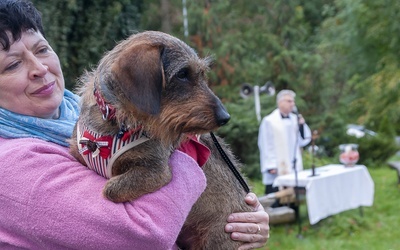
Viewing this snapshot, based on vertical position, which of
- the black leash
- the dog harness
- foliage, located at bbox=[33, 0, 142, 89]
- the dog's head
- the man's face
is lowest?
the man's face

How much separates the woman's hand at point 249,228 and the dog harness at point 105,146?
660 mm

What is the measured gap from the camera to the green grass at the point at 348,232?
9156 millimetres

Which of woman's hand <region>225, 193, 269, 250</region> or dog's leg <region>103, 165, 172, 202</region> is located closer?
dog's leg <region>103, 165, 172, 202</region>

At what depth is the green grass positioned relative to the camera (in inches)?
360

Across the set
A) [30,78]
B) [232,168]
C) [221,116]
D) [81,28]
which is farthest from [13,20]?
[81,28]

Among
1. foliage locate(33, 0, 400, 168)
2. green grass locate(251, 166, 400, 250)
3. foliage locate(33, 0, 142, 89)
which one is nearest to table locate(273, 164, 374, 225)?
green grass locate(251, 166, 400, 250)

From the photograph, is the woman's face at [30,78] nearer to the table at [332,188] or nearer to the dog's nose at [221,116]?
the dog's nose at [221,116]

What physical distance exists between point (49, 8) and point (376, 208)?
751cm

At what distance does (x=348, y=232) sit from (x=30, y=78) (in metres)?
8.49

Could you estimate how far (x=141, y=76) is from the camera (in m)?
2.14

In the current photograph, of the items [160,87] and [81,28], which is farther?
[81,28]

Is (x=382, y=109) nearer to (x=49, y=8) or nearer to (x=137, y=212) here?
(x=49, y=8)

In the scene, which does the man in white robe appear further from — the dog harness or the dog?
the dog harness

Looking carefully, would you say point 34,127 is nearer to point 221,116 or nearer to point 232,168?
point 221,116
